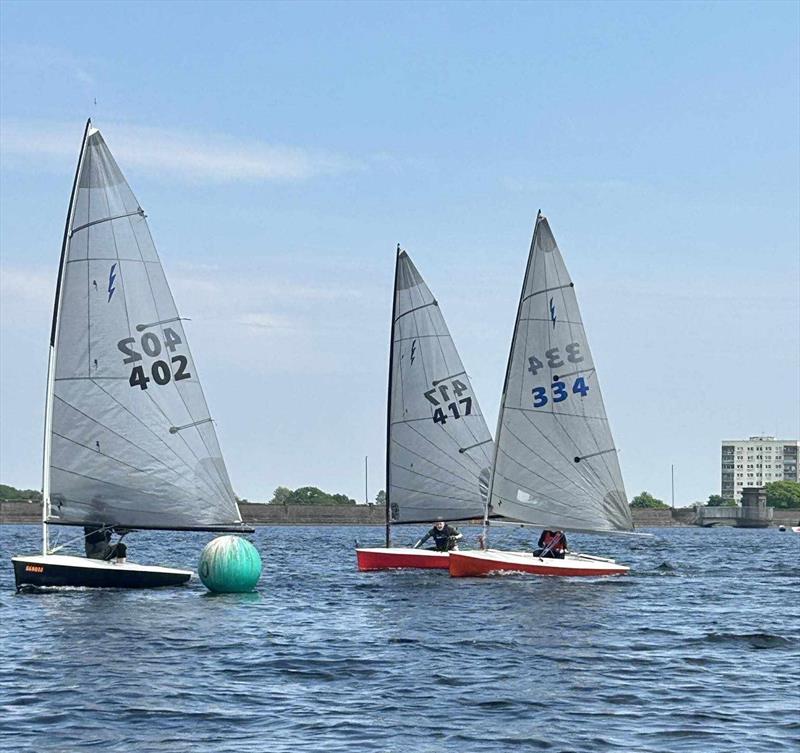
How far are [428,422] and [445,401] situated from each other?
1075 millimetres

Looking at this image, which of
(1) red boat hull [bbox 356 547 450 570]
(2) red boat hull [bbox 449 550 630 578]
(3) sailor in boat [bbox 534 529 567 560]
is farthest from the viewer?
(1) red boat hull [bbox 356 547 450 570]

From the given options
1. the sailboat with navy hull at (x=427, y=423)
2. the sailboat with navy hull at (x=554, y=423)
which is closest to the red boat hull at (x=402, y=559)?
the sailboat with navy hull at (x=427, y=423)

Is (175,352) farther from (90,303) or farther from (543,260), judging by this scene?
(543,260)

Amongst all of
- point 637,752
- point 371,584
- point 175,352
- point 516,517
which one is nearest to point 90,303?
point 175,352

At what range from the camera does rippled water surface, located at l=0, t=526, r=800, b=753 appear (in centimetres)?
1866

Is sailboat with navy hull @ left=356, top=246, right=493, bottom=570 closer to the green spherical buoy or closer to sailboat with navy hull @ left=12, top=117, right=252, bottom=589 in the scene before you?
the green spherical buoy

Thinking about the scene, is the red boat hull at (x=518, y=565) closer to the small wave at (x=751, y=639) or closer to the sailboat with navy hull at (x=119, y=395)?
the sailboat with navy hull at (x=119, y=395)

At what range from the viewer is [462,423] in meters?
52.6

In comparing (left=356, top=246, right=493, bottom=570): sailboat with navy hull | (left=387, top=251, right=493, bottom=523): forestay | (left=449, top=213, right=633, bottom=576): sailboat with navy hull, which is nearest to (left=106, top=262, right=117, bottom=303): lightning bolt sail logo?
(left=449, top=213, right=633, bottom=576): sailboat with navy hull

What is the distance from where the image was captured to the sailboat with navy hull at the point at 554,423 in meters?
45.7

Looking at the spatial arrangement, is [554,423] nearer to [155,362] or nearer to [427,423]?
[427,423]

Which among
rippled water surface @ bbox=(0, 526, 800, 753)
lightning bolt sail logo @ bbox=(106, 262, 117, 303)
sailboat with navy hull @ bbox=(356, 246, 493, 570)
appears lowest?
rippled water surface @ bbox=(0, 526, 800, 753)

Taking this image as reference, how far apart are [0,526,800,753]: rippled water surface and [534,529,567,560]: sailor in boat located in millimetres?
1762

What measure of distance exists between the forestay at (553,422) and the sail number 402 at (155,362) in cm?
1238
